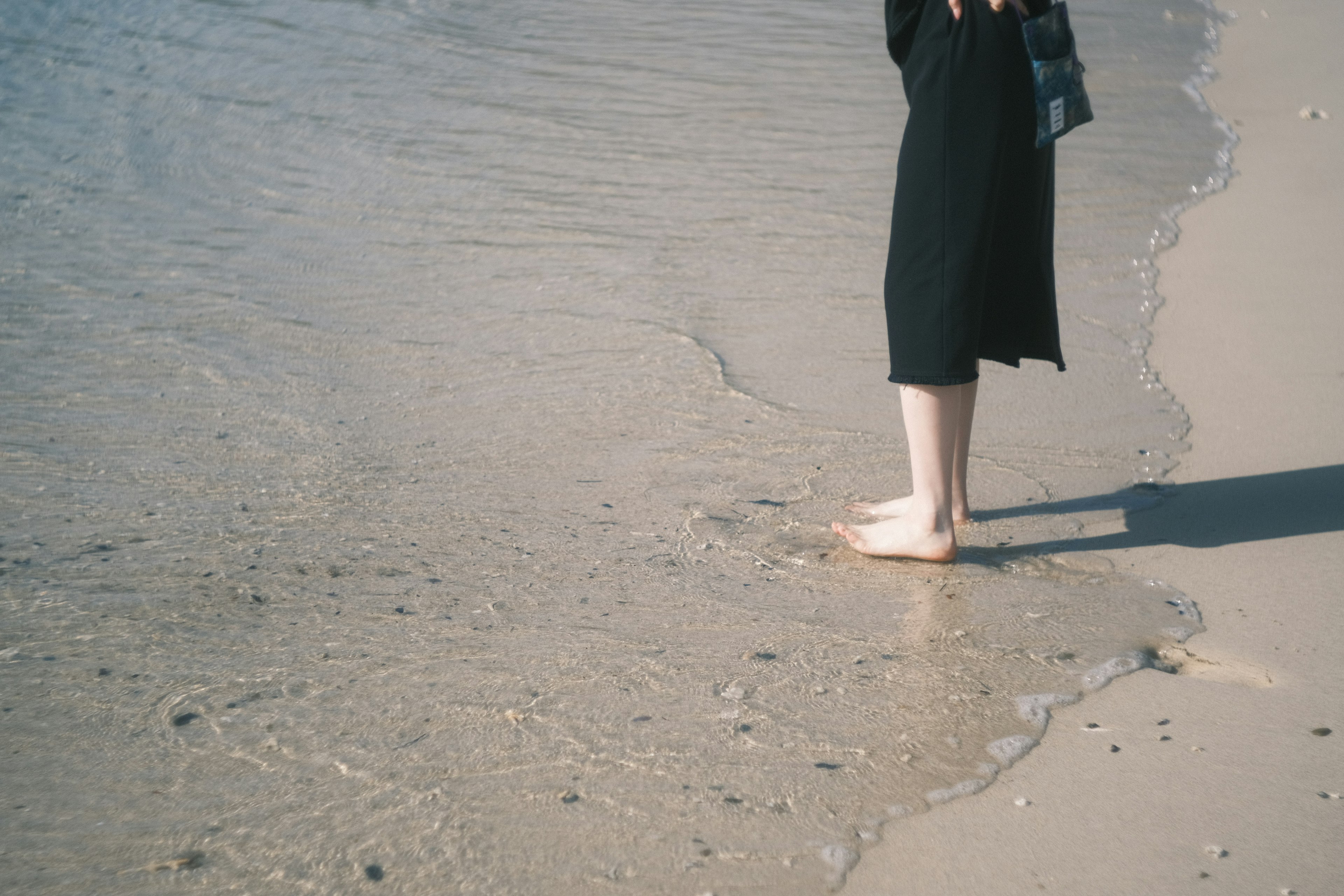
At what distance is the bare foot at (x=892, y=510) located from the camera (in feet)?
8.08

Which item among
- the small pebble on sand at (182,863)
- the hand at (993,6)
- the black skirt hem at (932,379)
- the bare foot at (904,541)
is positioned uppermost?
the hand at (993,6)

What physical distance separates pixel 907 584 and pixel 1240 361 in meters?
1.68

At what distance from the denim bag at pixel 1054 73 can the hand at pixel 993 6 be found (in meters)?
0.02

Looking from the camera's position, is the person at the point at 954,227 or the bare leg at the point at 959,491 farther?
the bare leg at the point at 959,491

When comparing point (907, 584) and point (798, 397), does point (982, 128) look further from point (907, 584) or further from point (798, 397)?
point (798, 397)

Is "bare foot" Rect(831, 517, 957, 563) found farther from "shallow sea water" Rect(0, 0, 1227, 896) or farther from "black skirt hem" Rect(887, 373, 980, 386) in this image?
"black skirt hem" Rect(887, 373, 980, 386)

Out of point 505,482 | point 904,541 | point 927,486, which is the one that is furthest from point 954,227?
point 505,482

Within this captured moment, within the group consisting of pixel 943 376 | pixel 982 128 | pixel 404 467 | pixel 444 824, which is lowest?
pixel 404 467

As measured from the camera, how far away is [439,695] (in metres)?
1.83

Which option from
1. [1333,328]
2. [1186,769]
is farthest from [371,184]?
[1186,769]

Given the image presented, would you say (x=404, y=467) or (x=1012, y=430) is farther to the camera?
(x=1012, y=430)

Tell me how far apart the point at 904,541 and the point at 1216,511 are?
81cm

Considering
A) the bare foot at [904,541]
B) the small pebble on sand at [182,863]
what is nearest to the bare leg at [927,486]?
the bare foot at [904,541]

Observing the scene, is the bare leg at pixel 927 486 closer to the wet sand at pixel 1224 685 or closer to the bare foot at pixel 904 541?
the bare foot at pixel 904 541
